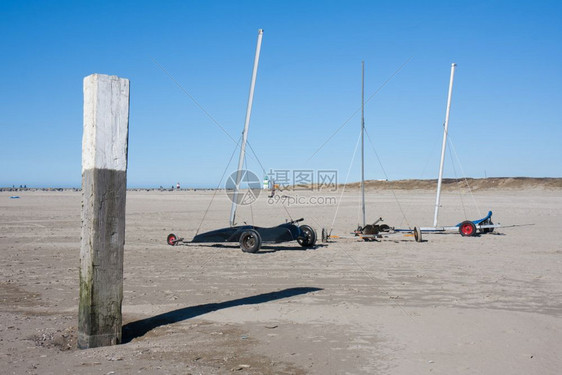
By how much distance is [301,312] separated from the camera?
830cm

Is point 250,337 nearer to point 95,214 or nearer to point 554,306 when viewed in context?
point 95,214

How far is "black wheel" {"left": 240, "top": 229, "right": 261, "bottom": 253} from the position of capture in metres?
15.4

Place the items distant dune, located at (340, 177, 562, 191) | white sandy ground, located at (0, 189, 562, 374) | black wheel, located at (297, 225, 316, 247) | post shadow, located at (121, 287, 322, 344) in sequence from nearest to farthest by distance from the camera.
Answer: white sandy ground, located at (0, 189, 562, 374), post shadow, located at (121, 287, 322, 344), black wheel, located at (297, 225, 316, 247), distant dune, located at (340, 177, 562, 191)

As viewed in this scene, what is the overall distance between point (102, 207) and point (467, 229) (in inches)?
684

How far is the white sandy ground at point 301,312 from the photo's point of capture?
20.0 ft

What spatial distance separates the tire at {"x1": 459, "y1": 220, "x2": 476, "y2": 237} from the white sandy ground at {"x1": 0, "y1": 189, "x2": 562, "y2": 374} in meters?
4.76

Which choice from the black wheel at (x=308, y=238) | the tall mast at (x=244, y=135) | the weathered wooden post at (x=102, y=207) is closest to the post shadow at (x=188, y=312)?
the weathered wooden post at (x=102, y=207)

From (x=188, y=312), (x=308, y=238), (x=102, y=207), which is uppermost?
(x=102, y=207)

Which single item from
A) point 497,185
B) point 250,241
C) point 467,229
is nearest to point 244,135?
point 250,241

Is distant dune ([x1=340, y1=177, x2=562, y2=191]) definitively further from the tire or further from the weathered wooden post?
the weathered wooden post

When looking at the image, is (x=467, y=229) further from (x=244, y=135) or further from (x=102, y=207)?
(x=102, y=207)

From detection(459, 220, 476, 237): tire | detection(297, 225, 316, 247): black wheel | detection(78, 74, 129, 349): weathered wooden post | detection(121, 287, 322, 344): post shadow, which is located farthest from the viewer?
detection(459, 220, 476, 237): tire

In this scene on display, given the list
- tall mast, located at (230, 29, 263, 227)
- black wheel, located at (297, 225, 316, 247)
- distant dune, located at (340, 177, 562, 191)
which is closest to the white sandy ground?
black wheel, located at (297, 225, 316, 247)

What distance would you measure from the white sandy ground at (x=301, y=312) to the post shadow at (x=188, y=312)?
4 centimetres
